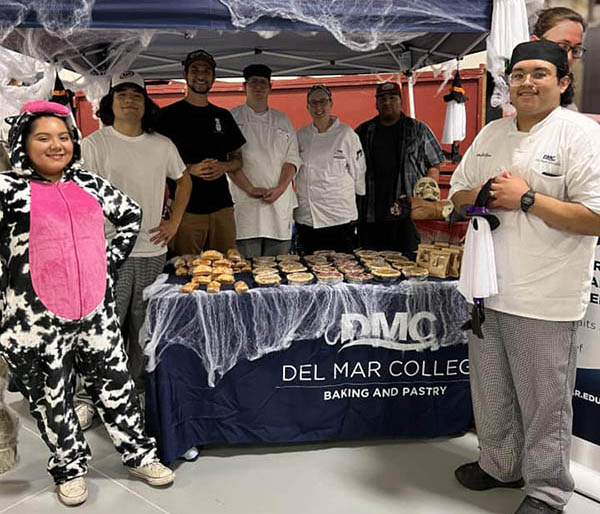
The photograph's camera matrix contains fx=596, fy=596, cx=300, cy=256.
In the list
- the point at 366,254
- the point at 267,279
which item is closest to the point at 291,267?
the point at 267,279

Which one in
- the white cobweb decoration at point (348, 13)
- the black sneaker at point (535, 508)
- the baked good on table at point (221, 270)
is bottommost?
the black sneaker at point (535, 508)

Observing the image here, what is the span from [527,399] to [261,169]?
201cm

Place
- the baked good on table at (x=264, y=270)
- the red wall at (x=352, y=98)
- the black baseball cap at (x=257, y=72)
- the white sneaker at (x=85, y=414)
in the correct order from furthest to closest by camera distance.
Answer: the red wall at (x=352, y=98) → the black baseball cap at (x=257, y=72) → the white sneaker at (x=85, y=414) → the baked good on table at (x=264, y=270)

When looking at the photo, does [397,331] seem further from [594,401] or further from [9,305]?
[9,305]

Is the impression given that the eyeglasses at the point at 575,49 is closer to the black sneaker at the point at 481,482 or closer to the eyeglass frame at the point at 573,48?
the eyeglass frame at the point at 573,48

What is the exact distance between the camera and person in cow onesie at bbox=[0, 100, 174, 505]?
2.01 m

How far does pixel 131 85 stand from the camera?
8.77 ft

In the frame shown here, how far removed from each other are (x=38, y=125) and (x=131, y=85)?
Answer: 0.74 meters

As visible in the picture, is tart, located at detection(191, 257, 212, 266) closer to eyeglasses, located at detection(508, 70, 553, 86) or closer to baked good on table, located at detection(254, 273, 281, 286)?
baked good on table, located at detection(254, 273, 281, 286)

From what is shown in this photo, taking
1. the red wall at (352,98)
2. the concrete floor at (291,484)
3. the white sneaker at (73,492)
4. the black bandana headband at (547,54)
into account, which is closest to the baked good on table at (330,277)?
the concrete floor at (291,484)

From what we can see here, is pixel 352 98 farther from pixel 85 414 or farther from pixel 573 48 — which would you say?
pixel 85 414

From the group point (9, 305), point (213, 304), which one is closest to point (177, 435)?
point (213, 304)

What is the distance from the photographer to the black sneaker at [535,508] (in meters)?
2.01

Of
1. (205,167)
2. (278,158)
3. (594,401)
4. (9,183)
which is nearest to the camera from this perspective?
(9,183)
